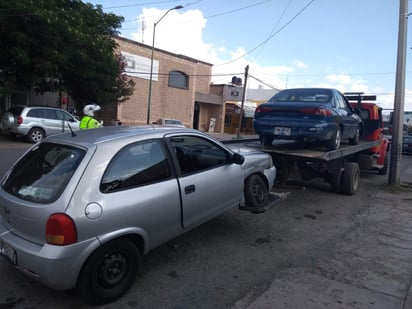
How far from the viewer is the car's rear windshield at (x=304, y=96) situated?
799 centimetres

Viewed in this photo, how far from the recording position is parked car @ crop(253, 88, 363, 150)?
731 cm

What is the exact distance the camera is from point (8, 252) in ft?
10.6

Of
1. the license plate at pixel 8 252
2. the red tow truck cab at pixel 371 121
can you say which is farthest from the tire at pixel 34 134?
the license plate at pixel 8 252

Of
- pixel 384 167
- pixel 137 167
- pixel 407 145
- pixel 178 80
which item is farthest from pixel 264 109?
pixel 178 80

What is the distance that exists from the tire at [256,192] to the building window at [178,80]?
28.4 meters

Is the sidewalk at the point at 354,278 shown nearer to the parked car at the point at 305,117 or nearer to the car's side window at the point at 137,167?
the car's side window at the point at 137,167

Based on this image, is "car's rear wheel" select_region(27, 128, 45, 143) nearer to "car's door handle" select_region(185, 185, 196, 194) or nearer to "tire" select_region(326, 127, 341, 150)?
"tire" select_region(326, 127, 341, 150)

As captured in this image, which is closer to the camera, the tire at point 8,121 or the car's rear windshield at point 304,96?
the car's rear windshield at point 304,96

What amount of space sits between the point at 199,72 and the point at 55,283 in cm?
3547

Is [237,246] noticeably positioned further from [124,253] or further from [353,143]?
[353,143]

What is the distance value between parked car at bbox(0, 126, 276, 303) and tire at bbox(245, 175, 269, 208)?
1.17 meters

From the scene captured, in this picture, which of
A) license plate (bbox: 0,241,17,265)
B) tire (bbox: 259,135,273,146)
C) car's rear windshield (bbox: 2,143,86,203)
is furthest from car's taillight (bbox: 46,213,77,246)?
tire (bbox: 259,135,273,146)

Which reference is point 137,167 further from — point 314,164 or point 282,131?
point 314,164

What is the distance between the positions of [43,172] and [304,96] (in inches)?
247
